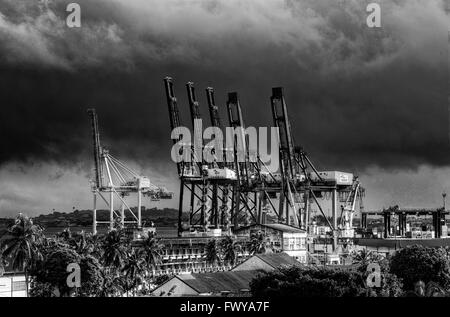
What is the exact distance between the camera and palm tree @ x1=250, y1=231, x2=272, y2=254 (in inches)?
5704

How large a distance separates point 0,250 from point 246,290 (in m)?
28.4

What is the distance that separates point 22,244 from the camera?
90.8 metres

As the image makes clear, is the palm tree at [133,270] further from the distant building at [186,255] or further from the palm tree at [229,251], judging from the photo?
the distant building at [186,255]

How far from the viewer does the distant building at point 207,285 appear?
90.0m

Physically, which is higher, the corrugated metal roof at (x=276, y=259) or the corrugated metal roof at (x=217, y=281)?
the corrugated metal roof at (x=276, y=259)

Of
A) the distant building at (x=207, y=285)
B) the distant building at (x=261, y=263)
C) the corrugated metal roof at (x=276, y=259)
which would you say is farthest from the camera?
the corrugated metal roof at (x=276, y=259)

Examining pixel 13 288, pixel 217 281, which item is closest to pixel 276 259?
pixel 217 281

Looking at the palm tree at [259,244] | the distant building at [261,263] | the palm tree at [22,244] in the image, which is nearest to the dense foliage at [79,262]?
the palm tree at [22,244]

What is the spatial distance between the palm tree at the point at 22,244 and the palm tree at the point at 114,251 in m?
8.15

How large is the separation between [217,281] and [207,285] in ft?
9.51

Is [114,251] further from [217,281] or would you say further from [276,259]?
[276,259]

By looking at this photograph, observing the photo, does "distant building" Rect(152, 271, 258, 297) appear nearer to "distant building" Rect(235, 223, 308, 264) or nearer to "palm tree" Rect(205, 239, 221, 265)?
"palm tree" Rect(205, 239, 221, 265)

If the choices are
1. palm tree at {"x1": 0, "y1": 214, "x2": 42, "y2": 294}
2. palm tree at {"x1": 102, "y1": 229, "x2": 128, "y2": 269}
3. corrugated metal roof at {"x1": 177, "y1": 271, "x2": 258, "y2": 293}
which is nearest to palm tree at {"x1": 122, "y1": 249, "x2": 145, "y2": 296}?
palm tree at {"x1": 102, "y1": 229, "x2": 128, "y2": 269}
